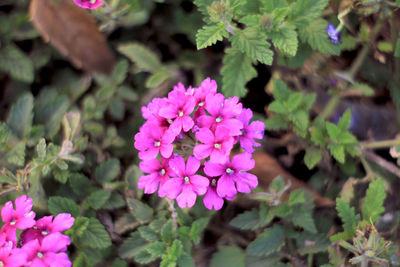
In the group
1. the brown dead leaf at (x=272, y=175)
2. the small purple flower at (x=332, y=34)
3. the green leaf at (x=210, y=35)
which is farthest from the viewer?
the brown dead leaf at (x=272, y=175)

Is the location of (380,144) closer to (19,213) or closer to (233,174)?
(233,174)

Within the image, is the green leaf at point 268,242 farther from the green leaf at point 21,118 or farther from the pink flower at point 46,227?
the green leaf at point 21,118

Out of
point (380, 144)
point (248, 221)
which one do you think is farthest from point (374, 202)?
point (248, 221)

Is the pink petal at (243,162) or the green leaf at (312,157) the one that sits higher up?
the pink petal at (243,162)

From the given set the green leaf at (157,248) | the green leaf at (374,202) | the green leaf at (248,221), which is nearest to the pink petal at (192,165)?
the green leaf at (157,248)

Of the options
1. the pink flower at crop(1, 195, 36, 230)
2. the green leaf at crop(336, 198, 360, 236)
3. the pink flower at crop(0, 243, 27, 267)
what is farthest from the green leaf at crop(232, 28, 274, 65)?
the pink flower at crop(0, 243, 27, 267)

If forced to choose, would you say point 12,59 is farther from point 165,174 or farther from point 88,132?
point 165,174

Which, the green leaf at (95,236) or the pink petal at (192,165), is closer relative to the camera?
the pink petal at (192,165)

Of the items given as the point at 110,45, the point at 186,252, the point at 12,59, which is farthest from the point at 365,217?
the point at 12,59

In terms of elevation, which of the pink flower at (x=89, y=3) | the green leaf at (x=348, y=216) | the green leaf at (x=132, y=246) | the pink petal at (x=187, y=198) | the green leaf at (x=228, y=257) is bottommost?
the green leaf at (x=228, y=257)

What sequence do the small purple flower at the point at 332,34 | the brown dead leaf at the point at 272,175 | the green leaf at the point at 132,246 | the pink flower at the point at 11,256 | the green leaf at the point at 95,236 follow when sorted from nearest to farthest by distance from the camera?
the pink flower at the point at 11,256, the green leaf at the point at 95,236, the green leaf at the point at 132,246, the small purple flower at the point at 332,34, the brown dead leaf at the point at 272,175
